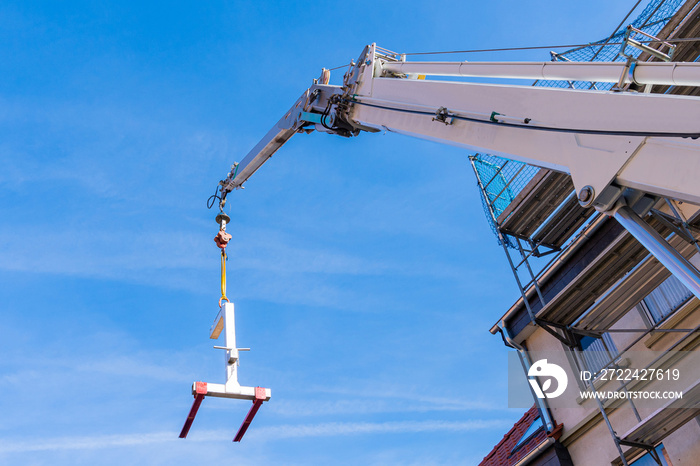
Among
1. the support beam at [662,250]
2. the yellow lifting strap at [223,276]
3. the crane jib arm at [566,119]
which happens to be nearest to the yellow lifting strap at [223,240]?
the yellow lifting strap at [223,276]

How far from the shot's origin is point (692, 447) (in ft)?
37.0

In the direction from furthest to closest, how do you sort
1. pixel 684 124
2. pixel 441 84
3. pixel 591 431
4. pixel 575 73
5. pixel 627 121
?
pixel 591 431, pixel 441 84, pixel 575 73, pixel 627 121, pixel 684 124

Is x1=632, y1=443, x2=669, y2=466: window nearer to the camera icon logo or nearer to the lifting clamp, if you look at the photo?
the camera icon logo

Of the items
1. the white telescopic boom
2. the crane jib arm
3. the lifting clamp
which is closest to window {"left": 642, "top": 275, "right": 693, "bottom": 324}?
the white telescopic boom

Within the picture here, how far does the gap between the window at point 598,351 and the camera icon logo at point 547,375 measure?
30.9 inches

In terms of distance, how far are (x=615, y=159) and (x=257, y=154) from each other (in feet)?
32.9

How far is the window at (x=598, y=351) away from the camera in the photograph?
13680 mm

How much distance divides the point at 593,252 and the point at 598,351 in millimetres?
2486

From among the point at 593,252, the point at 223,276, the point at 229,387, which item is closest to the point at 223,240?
the point at 223,276

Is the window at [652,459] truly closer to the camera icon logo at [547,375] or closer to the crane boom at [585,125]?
the camera icon logo at [547,375]

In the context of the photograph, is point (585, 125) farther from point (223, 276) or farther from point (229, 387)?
point (223, 276)

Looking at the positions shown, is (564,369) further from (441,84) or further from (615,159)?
(615,159)

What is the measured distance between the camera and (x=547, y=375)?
15289mm

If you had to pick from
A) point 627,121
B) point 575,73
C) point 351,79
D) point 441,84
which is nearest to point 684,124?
point 627,121
